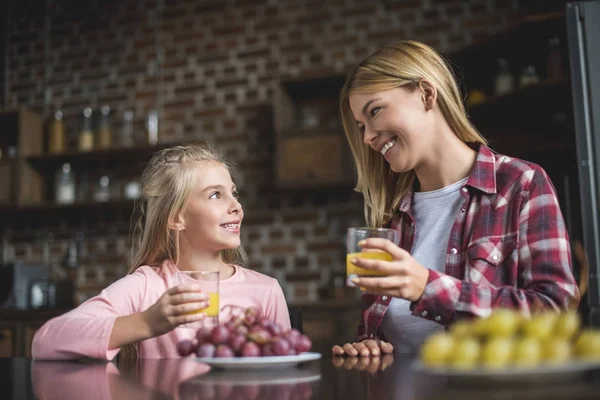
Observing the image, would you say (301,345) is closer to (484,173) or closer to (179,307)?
(179,307)

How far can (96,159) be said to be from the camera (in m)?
4.40

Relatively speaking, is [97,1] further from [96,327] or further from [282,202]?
[96,327]

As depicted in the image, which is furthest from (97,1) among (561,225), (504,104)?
(561,225)

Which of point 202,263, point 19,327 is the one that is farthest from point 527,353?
point 19,327

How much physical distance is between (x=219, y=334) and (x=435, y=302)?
374 millimetres

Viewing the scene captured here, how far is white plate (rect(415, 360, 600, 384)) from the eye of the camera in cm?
69

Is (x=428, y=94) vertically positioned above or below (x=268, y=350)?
above

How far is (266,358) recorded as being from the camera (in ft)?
3.28

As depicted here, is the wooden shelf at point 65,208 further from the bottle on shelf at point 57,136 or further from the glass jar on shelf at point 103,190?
the bottle on shelf at point 57,136

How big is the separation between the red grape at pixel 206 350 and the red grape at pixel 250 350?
0.16 ft


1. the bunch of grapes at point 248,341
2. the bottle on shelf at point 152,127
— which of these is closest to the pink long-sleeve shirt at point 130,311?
the bunch of grapes at point 248,341

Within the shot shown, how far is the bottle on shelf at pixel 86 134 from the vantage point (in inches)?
169

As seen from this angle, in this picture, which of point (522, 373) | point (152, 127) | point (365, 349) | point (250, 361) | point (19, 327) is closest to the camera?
point (522, 373)

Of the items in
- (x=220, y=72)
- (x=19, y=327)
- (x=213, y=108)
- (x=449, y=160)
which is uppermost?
(x=220, y=72)
